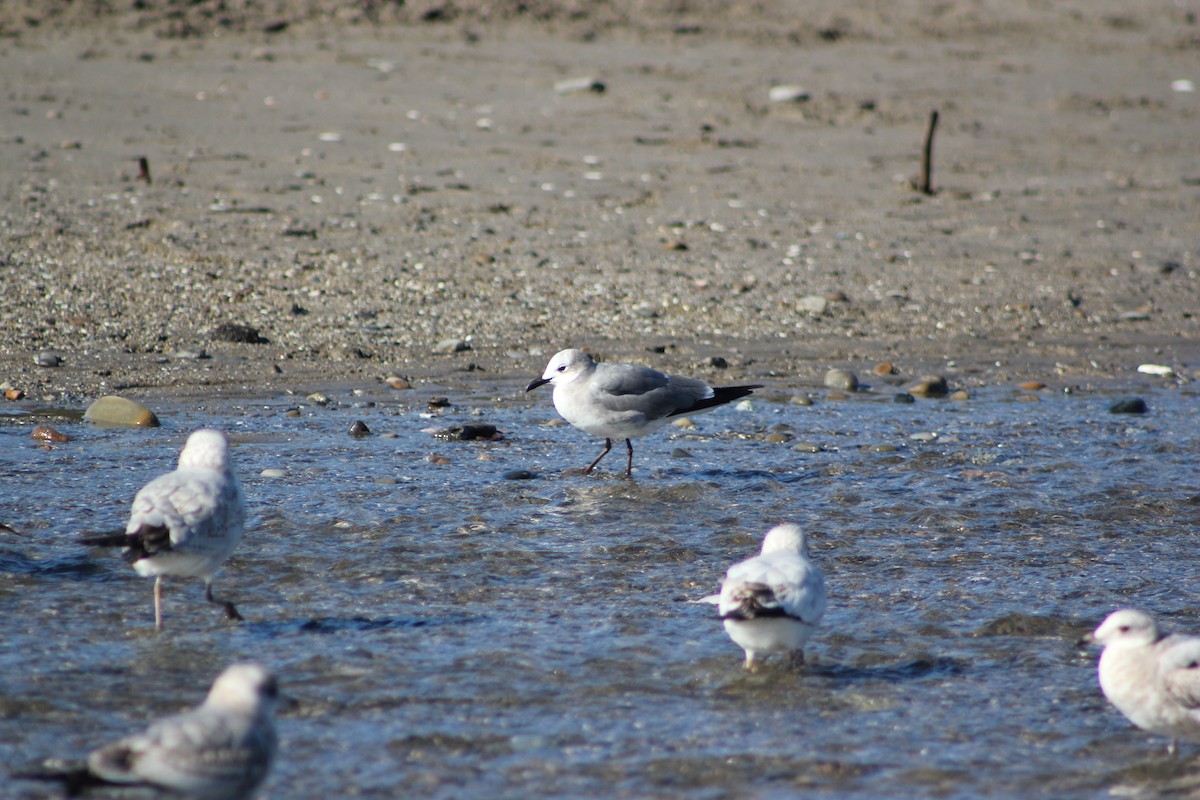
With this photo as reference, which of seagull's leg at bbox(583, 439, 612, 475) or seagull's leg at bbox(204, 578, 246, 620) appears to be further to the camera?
seagull's leg at bbox(583, 439, 612, 475)

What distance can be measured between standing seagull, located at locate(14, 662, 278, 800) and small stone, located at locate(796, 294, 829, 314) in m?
7.28

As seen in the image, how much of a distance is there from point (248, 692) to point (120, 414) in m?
4.46

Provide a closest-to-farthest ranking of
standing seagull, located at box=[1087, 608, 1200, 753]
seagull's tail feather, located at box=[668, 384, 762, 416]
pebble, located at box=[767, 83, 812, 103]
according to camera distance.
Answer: standing seagull, located at box=[1087, 608, 1200, 753] < seagull's tail feather, located at box=[668, 384, 762, 416] < pebble, located at box=[767, 83, 812, 103]

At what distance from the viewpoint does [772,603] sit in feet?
14.9

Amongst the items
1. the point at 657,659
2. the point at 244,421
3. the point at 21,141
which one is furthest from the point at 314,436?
the point at 21,141

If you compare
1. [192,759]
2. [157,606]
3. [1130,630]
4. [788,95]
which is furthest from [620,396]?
[788,95]

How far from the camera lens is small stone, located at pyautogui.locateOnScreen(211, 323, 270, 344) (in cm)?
885

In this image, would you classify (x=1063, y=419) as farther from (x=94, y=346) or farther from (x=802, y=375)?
(x=94, y=346)

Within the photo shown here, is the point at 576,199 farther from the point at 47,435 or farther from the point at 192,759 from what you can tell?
the point at 192,759

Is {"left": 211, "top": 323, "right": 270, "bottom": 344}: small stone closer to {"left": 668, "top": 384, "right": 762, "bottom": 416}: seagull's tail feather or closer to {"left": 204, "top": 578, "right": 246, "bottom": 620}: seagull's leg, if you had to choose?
{"left": 668, "top": 384, "right": 762, "bottom": 416}: seagull's tail feather

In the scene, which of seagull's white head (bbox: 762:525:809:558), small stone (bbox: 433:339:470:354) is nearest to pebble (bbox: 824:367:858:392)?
small stone (bbox: 433:339:470:354)

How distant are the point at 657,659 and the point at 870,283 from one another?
20.9ft

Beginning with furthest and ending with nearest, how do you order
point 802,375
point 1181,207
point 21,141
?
point 1181,207, point 21,141, point 802,375

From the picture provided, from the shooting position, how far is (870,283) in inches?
426
